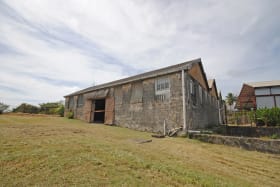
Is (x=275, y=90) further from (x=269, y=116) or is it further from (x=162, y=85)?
(x=162, y=85)

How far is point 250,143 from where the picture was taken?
6234 mm

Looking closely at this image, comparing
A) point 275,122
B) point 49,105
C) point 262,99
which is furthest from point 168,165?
point 49,105

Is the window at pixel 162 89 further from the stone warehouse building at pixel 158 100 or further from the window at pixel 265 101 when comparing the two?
the window at pixel 265 101

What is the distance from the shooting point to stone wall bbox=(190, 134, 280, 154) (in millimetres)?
5777

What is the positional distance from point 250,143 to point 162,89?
18.0 ft

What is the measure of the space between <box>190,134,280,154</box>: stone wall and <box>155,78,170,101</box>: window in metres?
3.48

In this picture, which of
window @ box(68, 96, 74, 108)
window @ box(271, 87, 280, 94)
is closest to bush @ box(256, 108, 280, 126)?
window @ box(271, 87, 280, 94)

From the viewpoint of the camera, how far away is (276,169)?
4172mm

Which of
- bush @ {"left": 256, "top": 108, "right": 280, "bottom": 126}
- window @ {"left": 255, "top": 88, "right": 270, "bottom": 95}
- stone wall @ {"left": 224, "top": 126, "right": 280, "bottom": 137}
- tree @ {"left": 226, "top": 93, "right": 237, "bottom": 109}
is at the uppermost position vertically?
tree @ {"left": 226, "top": 93, "right": 237, "bottom": 109}

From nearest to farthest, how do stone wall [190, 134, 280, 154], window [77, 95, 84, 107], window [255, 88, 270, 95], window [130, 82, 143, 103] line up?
stone wall [190, 134, 280, 154], window [130, 82, 143, 103], window [77, 95, 84, 107], window [255, 88, 270, 95]

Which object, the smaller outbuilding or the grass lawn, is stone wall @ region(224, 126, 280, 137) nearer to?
the grass lawn

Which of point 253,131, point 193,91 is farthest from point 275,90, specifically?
point 193,91

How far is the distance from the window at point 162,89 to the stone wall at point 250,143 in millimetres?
3480

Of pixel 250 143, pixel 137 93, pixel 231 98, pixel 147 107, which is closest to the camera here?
pixel 250 143
